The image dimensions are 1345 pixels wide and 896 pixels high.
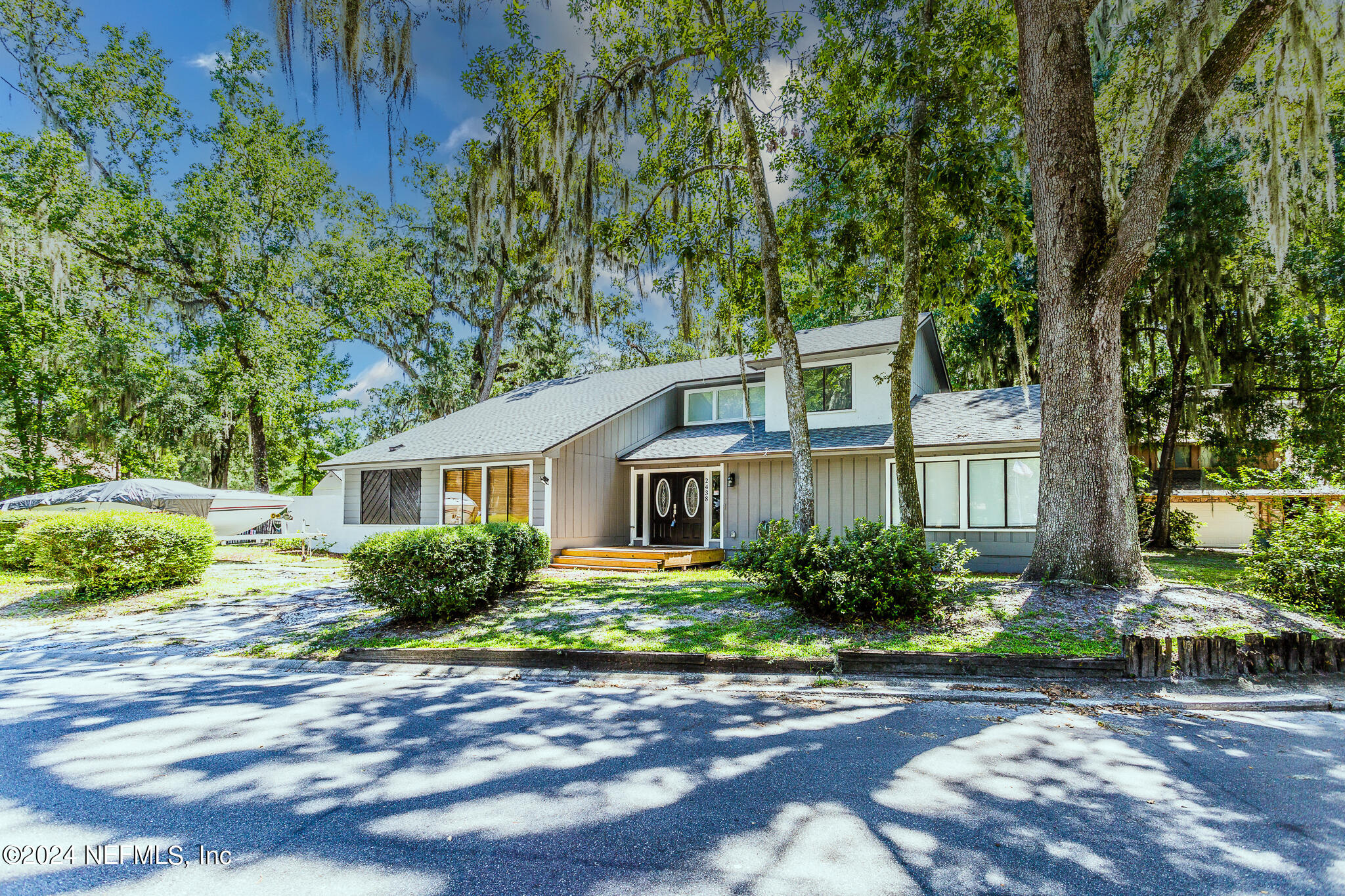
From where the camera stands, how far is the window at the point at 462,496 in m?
15.4

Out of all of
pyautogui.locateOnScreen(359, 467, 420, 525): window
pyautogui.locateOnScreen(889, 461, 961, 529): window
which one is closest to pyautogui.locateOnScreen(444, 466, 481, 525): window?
pyautogui.locateOnScreen(359, 467, 420, 525): window

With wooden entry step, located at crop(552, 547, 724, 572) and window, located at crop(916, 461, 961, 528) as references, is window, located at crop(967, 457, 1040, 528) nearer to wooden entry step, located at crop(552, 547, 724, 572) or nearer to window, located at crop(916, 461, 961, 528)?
window, located at crop(916, 461, 961, 528)

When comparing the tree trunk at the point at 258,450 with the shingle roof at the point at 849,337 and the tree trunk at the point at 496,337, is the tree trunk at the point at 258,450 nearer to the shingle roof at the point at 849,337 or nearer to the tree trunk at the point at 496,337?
the tree trunk at the point at 496,337

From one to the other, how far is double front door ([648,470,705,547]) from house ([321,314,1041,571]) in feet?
0.13

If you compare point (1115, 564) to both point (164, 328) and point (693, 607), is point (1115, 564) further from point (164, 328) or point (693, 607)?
point (164, 328)

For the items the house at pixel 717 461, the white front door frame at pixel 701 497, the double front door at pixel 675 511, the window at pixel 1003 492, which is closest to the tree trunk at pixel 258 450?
the house at pixel 717 461

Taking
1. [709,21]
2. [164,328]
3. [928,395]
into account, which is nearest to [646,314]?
[928,395]

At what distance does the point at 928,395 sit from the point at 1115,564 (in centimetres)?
943

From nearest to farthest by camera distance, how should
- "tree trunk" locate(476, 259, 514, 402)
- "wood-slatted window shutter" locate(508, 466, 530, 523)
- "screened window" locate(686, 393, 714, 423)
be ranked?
"wood-slatted window shutter" locate(508, 466, 530, 523), "screened window" locate(686, 393, 714, 423), "tree trunk" locate(476, 259, 514, 402)

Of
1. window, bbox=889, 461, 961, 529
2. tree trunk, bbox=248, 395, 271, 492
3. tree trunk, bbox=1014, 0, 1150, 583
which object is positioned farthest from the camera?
tree trunk, bbox=248, 395, 271, 492

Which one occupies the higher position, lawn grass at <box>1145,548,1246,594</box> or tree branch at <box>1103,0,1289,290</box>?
tree branch at <box>1103,0,1289,290</box>

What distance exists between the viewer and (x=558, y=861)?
246 cm

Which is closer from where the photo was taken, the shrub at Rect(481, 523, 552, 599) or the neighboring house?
the shrub at Rect(481, 523, 552, 599)

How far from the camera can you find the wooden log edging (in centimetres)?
488
